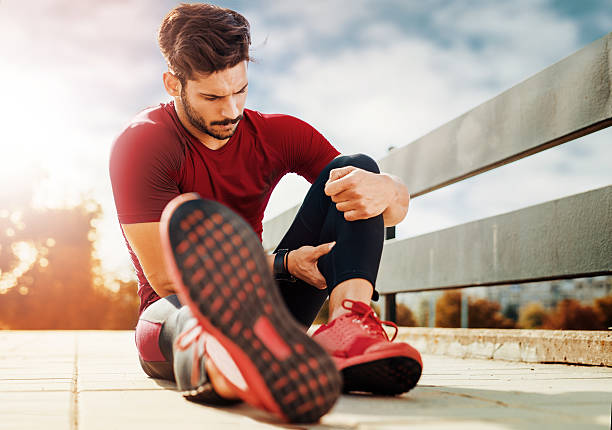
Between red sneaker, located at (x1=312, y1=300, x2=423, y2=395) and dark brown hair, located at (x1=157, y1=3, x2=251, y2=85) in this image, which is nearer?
red sneaker, located at (x1=312, y1=300, x2=423, y2=395)

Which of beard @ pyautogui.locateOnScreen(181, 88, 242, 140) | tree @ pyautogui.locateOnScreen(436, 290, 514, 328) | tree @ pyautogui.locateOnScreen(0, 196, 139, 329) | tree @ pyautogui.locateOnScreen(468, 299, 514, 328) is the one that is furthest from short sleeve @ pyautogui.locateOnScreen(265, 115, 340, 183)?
tree @ pyautogui.locateOnScreen(468, 299, 514, 328)

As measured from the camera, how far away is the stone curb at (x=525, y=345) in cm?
203

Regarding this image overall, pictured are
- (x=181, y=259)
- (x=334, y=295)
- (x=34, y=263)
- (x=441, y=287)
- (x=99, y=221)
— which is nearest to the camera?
(x=181, y=259)

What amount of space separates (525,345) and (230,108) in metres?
1.50

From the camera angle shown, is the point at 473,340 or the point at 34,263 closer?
the point at 473,340

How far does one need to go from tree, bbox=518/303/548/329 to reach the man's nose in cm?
5157

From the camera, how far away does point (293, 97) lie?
598 centimetres

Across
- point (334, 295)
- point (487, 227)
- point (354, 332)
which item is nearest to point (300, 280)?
point (334, 295)

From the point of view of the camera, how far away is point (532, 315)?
50000 mm

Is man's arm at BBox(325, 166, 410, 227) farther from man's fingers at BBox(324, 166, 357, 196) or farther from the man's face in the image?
the man's face

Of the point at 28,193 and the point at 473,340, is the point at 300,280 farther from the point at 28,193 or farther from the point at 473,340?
the point at 28,193

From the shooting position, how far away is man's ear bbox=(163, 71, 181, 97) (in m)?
1.77

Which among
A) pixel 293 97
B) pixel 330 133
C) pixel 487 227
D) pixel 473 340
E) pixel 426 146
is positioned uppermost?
pixel 293 97

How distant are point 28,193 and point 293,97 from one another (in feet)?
59.1
